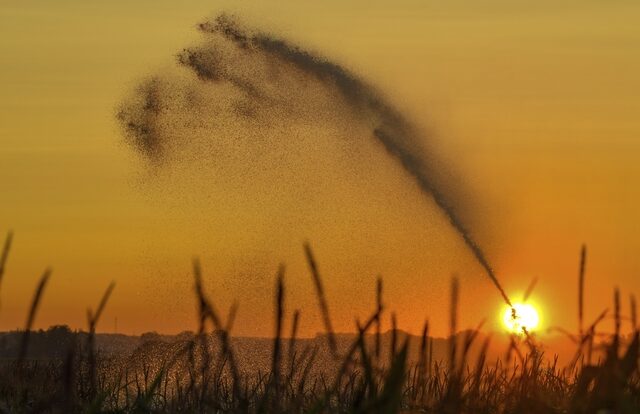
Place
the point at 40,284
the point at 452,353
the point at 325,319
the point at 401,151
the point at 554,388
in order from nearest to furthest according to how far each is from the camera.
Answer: the point at 40,284 → the point at 325,319 → the point at 452,353 → the point at 554,388 → the point at 401,151

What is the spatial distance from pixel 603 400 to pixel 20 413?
20.0 ft

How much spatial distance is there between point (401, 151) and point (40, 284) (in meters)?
37.2

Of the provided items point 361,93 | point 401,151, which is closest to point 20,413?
point 401,151

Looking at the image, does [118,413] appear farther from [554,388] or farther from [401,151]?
[401,151]

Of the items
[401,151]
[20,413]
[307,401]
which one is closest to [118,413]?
[20,413]

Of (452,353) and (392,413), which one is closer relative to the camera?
(392,413)

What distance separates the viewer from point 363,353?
6453mm

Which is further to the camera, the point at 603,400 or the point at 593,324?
the point at 593,324

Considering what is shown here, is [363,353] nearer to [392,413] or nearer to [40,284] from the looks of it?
[392,413]

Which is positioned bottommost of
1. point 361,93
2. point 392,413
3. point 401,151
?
point 392,413

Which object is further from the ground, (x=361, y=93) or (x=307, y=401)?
(x=361, y=93)

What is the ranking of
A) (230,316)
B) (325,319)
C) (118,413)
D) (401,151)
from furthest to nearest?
(401,151) → (118,413) → (230,316) → (325,319)

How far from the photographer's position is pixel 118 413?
1159 cm

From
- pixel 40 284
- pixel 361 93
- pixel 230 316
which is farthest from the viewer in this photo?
pixel 361 93
